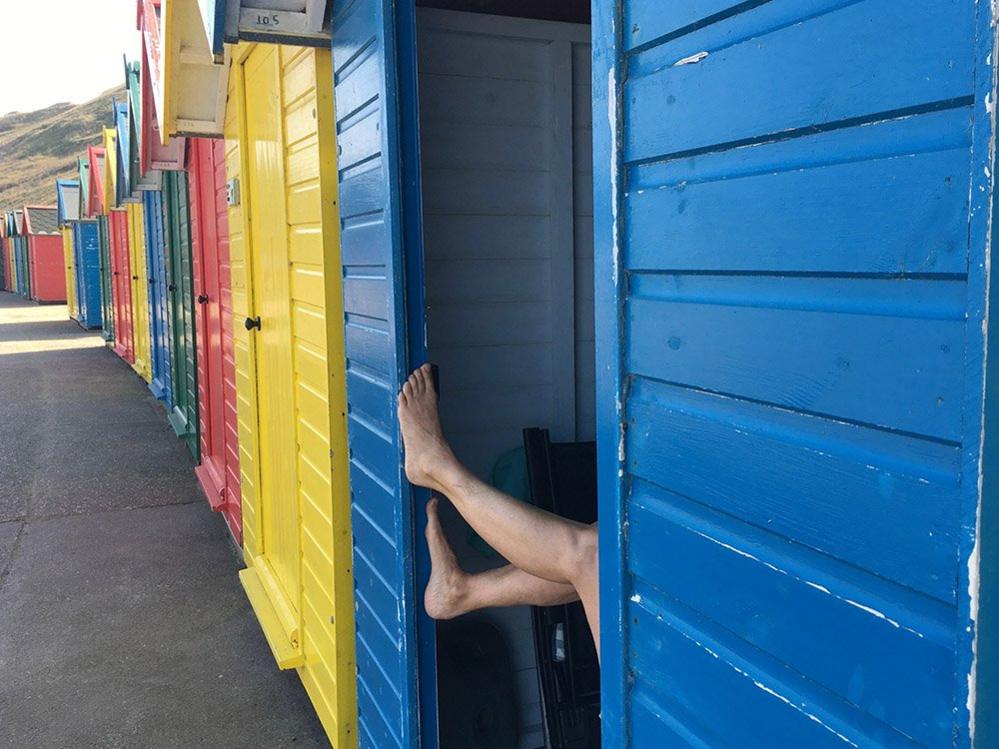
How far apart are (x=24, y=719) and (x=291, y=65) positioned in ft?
A: 9.42

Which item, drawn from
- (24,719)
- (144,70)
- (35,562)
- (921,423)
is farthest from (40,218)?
(921,423)

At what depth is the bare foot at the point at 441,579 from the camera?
8.41ft

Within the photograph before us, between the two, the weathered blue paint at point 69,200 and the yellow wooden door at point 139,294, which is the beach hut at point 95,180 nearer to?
the yellow wooden door at point 139,294

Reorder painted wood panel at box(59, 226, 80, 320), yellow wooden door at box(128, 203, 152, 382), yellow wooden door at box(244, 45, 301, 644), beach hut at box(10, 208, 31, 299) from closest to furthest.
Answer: yellow wooden door at box(244, 45, 301, 644) → yellow wooden door at box(128, 203, 152, 382) → painted wood panel at box(59, 226, 80, 320) → beach hut at box(10, 208, 31, 299)

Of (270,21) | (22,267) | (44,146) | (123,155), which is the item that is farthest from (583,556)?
(44,146)

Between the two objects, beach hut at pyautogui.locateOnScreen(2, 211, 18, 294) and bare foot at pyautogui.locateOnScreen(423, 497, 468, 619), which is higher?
beach hut at pyautogui.locateOnScreen(2, 211, 18, 294)

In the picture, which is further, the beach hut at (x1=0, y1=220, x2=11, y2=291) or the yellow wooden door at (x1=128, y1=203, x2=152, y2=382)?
the beach hut at (x1=0, y1=220, x2=11, y2=291)

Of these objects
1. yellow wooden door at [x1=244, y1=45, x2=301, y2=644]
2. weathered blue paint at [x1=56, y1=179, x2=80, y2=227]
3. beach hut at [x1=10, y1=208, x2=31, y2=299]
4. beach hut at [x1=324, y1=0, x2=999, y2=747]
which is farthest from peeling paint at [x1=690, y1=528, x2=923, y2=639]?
beach hut at [x1=10, y1=208, x2=31, y2=299]

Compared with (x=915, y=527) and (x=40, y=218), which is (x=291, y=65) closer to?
(x=915, y=527)

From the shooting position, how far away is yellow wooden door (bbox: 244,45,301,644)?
153 inches

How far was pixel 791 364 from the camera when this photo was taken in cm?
117

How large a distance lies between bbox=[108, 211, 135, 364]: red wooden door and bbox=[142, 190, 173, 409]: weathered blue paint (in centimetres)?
306

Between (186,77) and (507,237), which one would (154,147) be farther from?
(507,237)

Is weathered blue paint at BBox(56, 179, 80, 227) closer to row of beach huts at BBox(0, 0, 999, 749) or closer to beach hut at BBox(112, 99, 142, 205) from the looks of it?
beach hut at BBox(112, 99, 142, 205)
